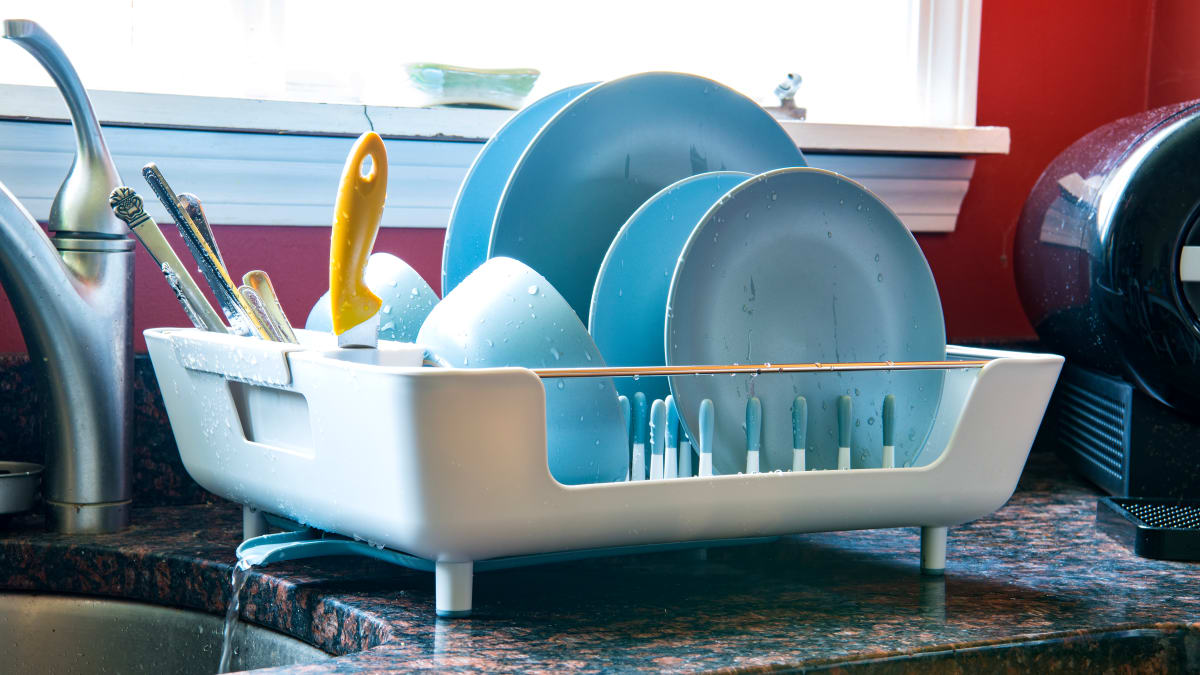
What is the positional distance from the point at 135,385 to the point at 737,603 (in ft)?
1.92

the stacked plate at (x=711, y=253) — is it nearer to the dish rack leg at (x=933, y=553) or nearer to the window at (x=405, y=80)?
the dish rack leg at (x=933, y=553)

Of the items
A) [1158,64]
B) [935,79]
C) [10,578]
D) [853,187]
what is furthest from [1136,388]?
[10,578]

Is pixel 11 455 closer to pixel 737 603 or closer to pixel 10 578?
pixel 10 578

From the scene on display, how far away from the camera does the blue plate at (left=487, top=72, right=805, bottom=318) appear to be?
2.93ft

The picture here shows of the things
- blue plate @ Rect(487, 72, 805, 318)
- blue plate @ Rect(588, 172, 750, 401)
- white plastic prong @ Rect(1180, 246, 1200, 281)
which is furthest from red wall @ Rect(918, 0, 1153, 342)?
blue plate @ Rect(588, 172, 750, 401)

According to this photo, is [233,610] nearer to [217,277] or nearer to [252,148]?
[217,277]

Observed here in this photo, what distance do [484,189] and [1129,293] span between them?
56cm

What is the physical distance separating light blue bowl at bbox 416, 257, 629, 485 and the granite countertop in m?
0.10

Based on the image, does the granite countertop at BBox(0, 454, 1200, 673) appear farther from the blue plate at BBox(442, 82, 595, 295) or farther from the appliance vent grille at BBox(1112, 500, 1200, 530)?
the blue plate at BBox(442, 82, 595, 295)

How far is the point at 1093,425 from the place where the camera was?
3.98ft

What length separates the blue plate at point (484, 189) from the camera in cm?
95

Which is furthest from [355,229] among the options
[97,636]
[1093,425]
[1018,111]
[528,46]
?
[1018,111]

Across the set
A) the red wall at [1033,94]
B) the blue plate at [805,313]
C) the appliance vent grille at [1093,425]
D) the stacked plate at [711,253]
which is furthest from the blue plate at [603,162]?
the red wall at [1033,94]

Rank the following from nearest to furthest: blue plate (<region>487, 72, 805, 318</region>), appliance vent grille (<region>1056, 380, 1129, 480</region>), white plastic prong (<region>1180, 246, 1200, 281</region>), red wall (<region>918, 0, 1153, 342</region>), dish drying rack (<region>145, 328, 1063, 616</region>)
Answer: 1. dish drying rack (<region>145, 328, 1063, 616</region>)
2. blue plate (<region>487, 72, 805, 318</region>)
3. white plastic prong (<region>1180, 246, 1200, 281</region>)
4. appliance vent grille (<region>1056, 380, 1129, 480</region>)
5. red wall (<region>918, 0, 1153, 342</region>)
